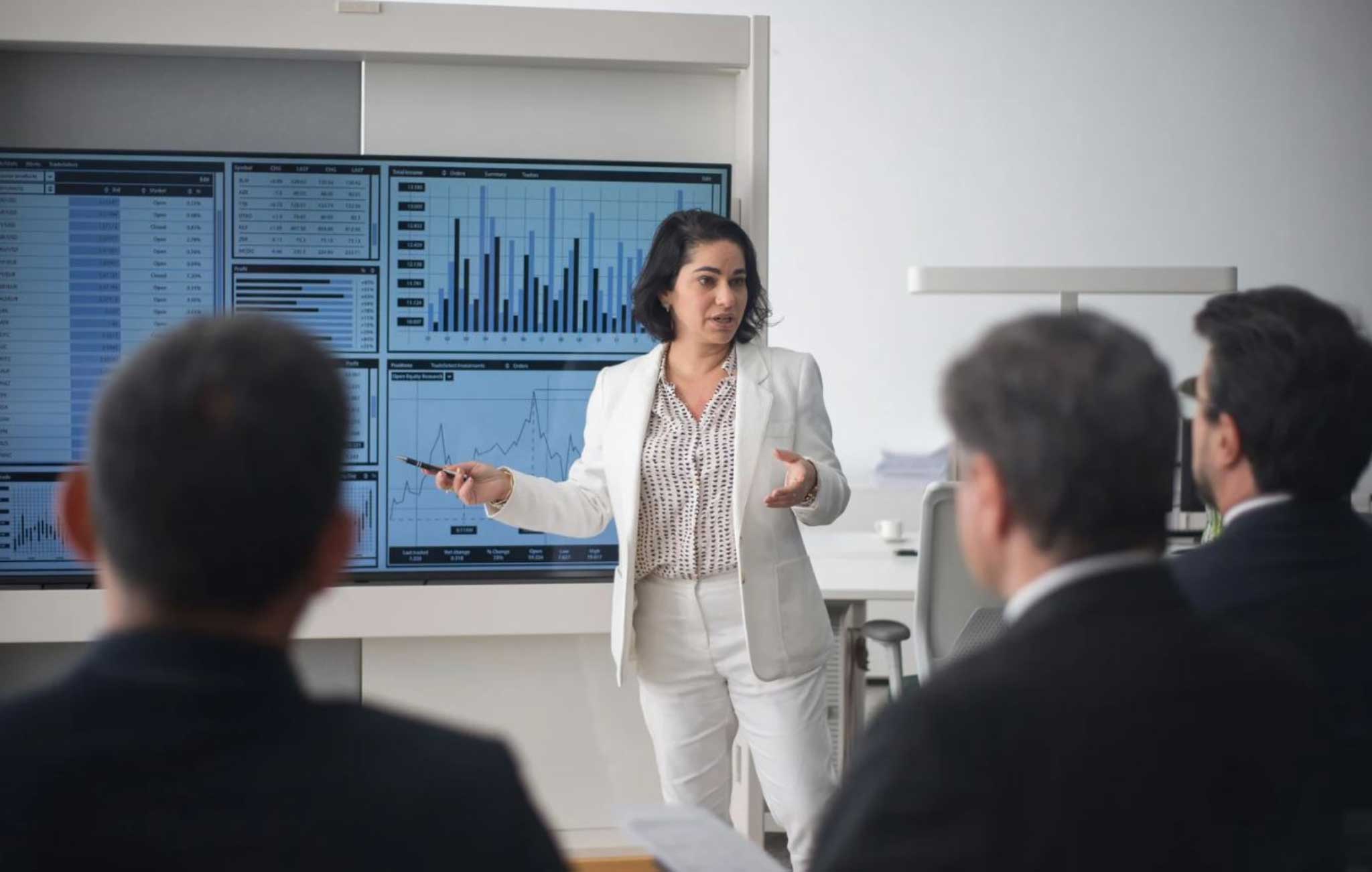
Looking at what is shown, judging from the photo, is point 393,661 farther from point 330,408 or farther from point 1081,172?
point 1081,172

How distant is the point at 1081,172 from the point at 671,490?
379 cm

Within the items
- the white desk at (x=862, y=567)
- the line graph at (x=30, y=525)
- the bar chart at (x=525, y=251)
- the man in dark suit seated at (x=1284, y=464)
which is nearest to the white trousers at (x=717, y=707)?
the white desk at (x=862, y=567)

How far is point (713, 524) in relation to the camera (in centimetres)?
259

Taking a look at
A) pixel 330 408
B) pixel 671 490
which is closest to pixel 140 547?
pixel 330 408

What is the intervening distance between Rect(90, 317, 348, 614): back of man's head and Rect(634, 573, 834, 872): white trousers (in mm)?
1776

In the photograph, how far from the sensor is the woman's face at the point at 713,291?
2609 millimetres

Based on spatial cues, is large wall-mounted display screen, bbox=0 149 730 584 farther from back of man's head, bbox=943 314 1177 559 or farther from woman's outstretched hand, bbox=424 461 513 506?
back of man's head, bbox=943 314 1177 559

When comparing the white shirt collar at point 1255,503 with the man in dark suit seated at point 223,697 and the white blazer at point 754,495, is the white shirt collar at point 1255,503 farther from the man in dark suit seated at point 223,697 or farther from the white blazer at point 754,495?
the white blazer at point 754,495

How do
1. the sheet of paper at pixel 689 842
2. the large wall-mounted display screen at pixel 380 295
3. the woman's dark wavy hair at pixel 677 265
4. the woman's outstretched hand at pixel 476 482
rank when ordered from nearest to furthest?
the sheet of paper at pixel 689 842
the woman's outstretched hand at pixel 476 482
the woman's dark wavy hair at pixel 677 265
the large wall-mounted display screen at pixel 380 295

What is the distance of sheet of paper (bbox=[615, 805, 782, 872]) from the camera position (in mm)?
1177

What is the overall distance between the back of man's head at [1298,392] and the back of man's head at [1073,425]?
0.47 metres

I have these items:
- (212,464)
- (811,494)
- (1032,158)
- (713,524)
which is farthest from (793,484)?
(1032,158)

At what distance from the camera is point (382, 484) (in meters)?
3.10

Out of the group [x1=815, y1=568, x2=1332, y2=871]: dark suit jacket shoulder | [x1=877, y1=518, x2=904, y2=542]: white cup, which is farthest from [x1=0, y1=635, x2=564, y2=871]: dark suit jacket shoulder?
[x1=877, y1=518, x2=904, y2=542]: white cup
